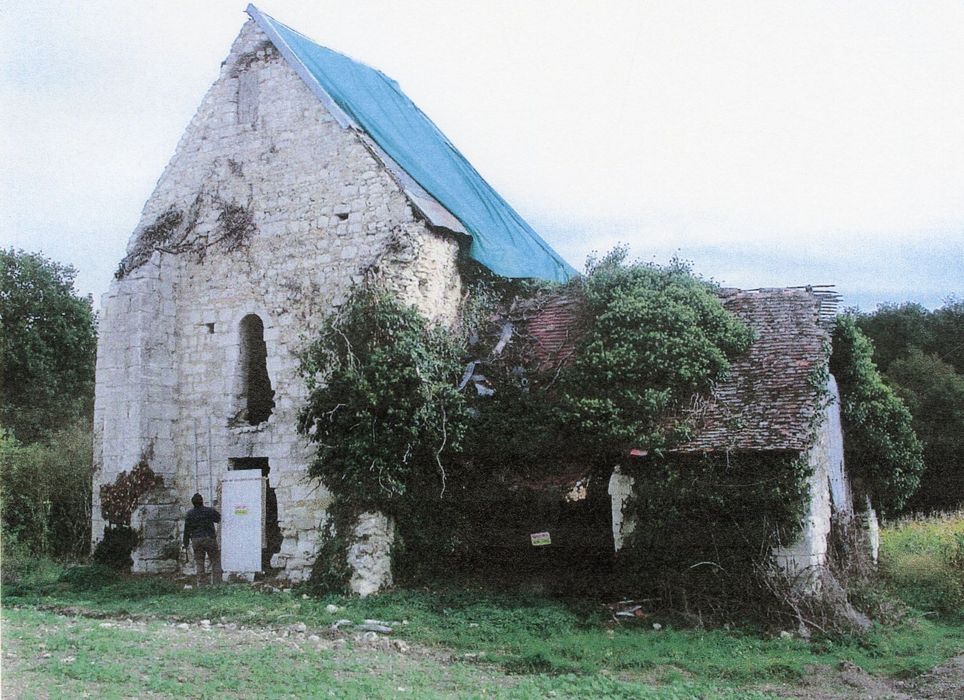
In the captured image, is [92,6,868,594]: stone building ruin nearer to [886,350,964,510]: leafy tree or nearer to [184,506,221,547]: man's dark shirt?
[184,506,221,547]: man's dark shirt

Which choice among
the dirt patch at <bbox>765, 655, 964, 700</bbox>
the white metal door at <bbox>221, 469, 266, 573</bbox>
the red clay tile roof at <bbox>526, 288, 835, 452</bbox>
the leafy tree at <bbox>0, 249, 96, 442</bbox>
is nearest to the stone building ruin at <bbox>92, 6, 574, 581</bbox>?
the white metal door at <bbox>221, 469, 266, 573</bbox>

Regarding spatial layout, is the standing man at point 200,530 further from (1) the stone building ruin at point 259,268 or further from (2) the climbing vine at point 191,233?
(2) the climbing vine at point 191,233

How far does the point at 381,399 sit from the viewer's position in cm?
1290

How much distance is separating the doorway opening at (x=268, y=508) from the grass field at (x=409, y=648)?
4.23ft

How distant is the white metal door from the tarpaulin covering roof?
5293 mm

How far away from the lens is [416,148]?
16.9 meters

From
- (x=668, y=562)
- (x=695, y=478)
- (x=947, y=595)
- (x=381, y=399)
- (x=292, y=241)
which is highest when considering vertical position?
(x=292, y=241)

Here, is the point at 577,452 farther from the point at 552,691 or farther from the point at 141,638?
the point at 141,638

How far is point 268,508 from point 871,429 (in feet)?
34.9

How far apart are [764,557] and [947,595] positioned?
3.91 meters

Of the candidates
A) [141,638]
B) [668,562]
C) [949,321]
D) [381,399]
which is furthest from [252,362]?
[949,321]

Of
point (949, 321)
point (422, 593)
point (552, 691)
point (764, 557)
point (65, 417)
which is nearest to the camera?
point (552, 691)

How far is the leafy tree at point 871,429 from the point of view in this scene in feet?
51.5

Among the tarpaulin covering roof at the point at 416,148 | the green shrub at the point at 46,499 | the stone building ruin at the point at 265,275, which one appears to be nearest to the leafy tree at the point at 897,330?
the tarpaulin covering roof at the point at 416,148
